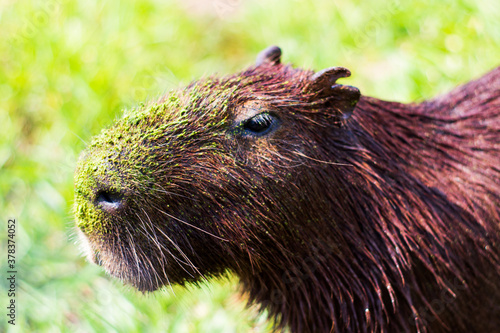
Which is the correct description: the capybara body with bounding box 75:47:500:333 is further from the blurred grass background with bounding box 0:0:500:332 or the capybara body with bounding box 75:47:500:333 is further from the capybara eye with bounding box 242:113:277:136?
the blurred grass background with bounding box 0:0:500:332

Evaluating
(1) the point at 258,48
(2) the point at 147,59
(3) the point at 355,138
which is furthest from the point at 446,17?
(3) the point at 355,138

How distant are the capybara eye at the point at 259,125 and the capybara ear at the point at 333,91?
25 centimetres

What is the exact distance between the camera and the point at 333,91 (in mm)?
2480

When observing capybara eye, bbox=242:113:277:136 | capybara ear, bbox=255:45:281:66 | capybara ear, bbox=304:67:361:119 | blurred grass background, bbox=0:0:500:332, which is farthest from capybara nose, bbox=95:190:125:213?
blurred grass background, bbox=0:0:500:332

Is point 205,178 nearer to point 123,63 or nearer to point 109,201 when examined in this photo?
point 109,201

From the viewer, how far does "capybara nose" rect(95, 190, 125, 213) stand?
226 centimetres

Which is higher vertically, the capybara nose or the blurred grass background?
the blurred grass background

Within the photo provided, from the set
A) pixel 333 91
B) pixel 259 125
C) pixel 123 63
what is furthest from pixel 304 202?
pixel 123 63

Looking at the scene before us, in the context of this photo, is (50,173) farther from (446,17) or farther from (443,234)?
(446,17)

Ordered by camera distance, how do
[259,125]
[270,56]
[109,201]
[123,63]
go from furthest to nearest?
[123,63] < [270,56] < [259,125] < [109,201]

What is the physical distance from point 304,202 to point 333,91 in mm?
513

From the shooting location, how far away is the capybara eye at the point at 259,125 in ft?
7.82

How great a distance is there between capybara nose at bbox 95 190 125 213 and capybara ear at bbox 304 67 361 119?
0.95 meters

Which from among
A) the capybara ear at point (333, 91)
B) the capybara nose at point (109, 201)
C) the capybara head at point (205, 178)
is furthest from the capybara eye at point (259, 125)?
the capybara nose at point (109, 201)
